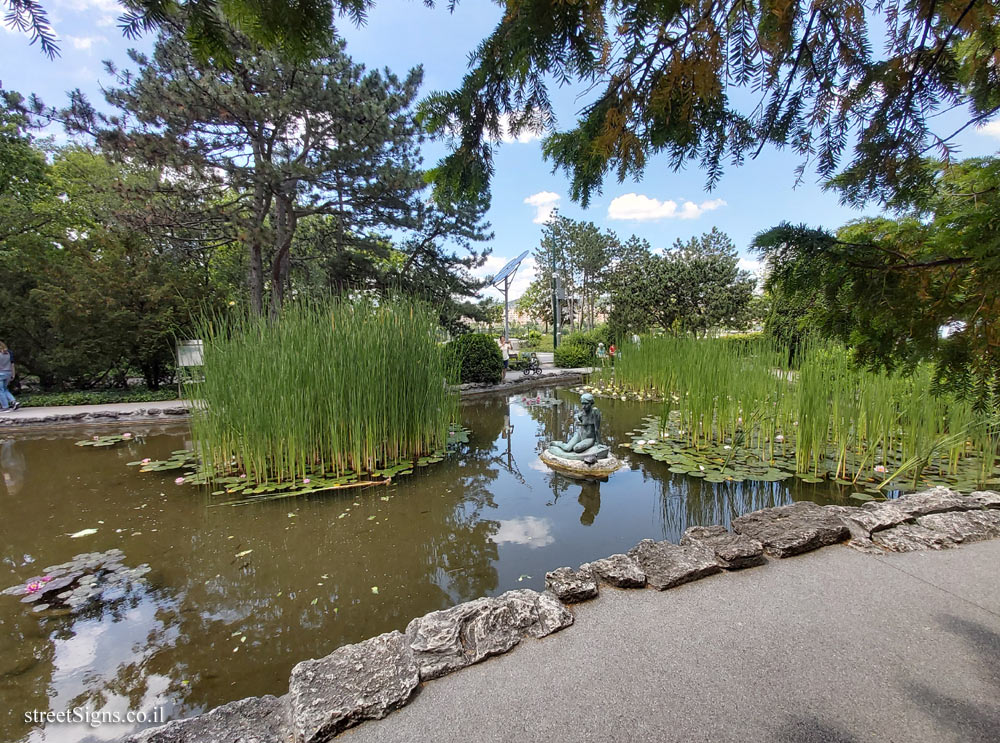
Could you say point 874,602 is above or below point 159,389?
below

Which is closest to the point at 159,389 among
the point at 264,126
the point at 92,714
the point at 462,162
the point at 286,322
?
the point at 264,126

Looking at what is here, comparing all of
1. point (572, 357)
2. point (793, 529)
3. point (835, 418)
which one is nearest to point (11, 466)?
point (793, 529)

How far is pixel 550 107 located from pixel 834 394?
3340mm

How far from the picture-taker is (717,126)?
1509 mm

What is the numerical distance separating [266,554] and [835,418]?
4213 millimetres

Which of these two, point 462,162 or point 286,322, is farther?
point 286,322

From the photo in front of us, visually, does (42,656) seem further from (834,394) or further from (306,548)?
(834,394)

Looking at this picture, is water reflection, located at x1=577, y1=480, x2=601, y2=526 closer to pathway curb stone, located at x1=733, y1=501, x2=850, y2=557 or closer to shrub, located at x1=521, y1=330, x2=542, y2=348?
pathway curb stone, located at x1=733, y1=501, x2=850, y2=557

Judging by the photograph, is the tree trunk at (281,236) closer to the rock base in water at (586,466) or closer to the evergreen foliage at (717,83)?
the rock base in water at (586,466)

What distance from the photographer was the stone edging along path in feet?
3.91

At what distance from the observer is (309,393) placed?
3510 millimetres

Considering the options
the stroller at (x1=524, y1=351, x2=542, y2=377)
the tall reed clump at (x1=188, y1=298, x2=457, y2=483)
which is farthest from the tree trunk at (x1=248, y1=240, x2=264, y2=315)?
the stroller at (x1=524, y1=351, x2=542, y2=377)

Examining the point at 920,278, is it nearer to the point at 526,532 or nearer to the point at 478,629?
the point at 478,629

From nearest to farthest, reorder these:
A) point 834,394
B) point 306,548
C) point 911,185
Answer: point 911,185
point 306,548
point 834,394
